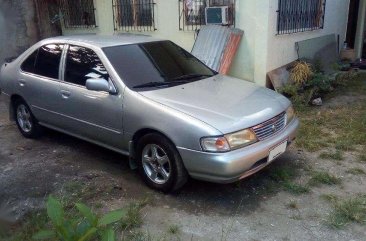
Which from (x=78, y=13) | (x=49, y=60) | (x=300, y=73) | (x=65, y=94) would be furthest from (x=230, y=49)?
(x=78, y=13)

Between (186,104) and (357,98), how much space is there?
4657mm

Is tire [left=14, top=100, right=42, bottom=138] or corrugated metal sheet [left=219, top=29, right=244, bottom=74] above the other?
corrugated metal sheet [left=219, top=29, right=244, bottom=74]

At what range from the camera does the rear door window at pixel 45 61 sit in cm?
470

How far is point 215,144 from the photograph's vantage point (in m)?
3.25

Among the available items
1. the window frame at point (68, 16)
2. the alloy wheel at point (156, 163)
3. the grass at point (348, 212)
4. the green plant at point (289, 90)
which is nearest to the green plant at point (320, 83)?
the green plant at point (289, 90)

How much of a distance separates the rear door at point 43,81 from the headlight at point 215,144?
7.23ft

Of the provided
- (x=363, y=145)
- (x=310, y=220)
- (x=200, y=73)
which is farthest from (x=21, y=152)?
(x=363, y=145)

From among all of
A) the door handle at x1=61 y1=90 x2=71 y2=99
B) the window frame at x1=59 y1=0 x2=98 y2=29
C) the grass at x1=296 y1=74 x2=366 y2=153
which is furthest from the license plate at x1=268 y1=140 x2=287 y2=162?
the window frame at x1=59 y1=0 x2=98 y2=29

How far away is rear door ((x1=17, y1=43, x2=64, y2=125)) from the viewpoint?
467cm

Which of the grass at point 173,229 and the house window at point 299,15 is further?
the house window at point 299,15

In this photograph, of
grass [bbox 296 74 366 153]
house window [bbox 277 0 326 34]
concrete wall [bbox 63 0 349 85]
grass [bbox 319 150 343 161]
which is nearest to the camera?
grass [bbox 319 150 343 161]

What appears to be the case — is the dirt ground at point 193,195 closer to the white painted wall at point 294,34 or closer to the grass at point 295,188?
the grass at point 295,188

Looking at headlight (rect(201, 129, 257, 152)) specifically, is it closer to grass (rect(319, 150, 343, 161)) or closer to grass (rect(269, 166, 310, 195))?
grass (rect(269, 166, 310, 195))

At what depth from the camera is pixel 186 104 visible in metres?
3.60
